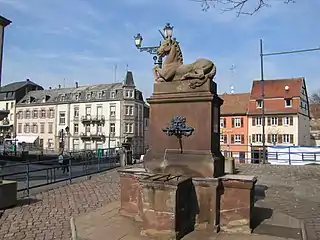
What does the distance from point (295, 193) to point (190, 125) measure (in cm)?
599

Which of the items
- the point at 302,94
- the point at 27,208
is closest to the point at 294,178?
the point at 27,208

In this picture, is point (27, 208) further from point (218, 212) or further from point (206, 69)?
point (206, 69)

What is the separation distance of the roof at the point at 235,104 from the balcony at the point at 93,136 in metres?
26.1

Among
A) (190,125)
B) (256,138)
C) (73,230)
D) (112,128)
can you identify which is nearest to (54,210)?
(73,230)

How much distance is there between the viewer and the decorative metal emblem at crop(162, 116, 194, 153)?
23.2 feet

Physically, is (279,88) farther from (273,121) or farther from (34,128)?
(34,128)

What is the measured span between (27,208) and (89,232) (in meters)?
3.04

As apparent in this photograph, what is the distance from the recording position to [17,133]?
80438 mm

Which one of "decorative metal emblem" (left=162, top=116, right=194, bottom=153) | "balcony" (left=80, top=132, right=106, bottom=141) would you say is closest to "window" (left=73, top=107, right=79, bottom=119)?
"balcony" (left=80, top=132, right=106, bottom=141)

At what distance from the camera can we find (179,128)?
7129 millimetres

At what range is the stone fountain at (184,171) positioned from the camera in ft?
18.6

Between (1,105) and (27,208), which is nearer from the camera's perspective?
(27,208)

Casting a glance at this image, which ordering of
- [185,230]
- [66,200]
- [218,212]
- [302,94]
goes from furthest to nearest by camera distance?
1. [302,94]
2. [66,200]
3. [218,212]
4. [185,230]

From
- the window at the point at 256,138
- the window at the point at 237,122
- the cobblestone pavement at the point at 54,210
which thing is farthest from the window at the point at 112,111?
the cobblestone pavement at the point at 54,210
